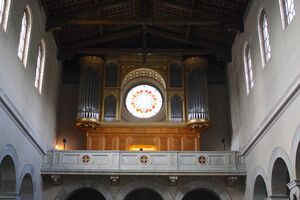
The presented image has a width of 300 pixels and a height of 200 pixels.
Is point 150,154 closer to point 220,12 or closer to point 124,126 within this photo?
point 124,126

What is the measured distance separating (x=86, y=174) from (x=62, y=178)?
1.18 meters

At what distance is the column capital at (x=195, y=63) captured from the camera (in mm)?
23750

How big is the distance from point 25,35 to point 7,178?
545 cm

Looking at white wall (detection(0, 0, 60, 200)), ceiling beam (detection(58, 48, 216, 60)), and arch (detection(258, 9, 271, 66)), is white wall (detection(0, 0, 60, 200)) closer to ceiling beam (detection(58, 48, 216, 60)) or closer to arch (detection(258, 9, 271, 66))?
ceiling beam (detection(58, 48, 216, 60))

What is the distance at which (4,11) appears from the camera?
14.7 m

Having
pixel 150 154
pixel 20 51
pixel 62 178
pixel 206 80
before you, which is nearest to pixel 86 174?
pixel 62 178

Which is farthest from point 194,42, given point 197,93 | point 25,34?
point 25,34

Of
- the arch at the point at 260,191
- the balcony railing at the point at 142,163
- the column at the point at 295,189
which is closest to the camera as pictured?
the column at the point at 295,189

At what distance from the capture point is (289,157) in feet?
45.1

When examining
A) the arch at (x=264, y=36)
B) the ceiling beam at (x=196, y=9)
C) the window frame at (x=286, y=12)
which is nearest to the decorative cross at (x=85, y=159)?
the ceiling beam at (x=196, y=9)

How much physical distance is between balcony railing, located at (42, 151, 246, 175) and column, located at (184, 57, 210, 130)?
6.78 ft

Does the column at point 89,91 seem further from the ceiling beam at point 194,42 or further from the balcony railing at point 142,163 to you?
the ceiling beam at point 194,42

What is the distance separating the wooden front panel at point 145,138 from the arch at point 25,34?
6586 millimetres

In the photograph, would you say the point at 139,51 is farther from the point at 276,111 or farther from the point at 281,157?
the point at 281,157
